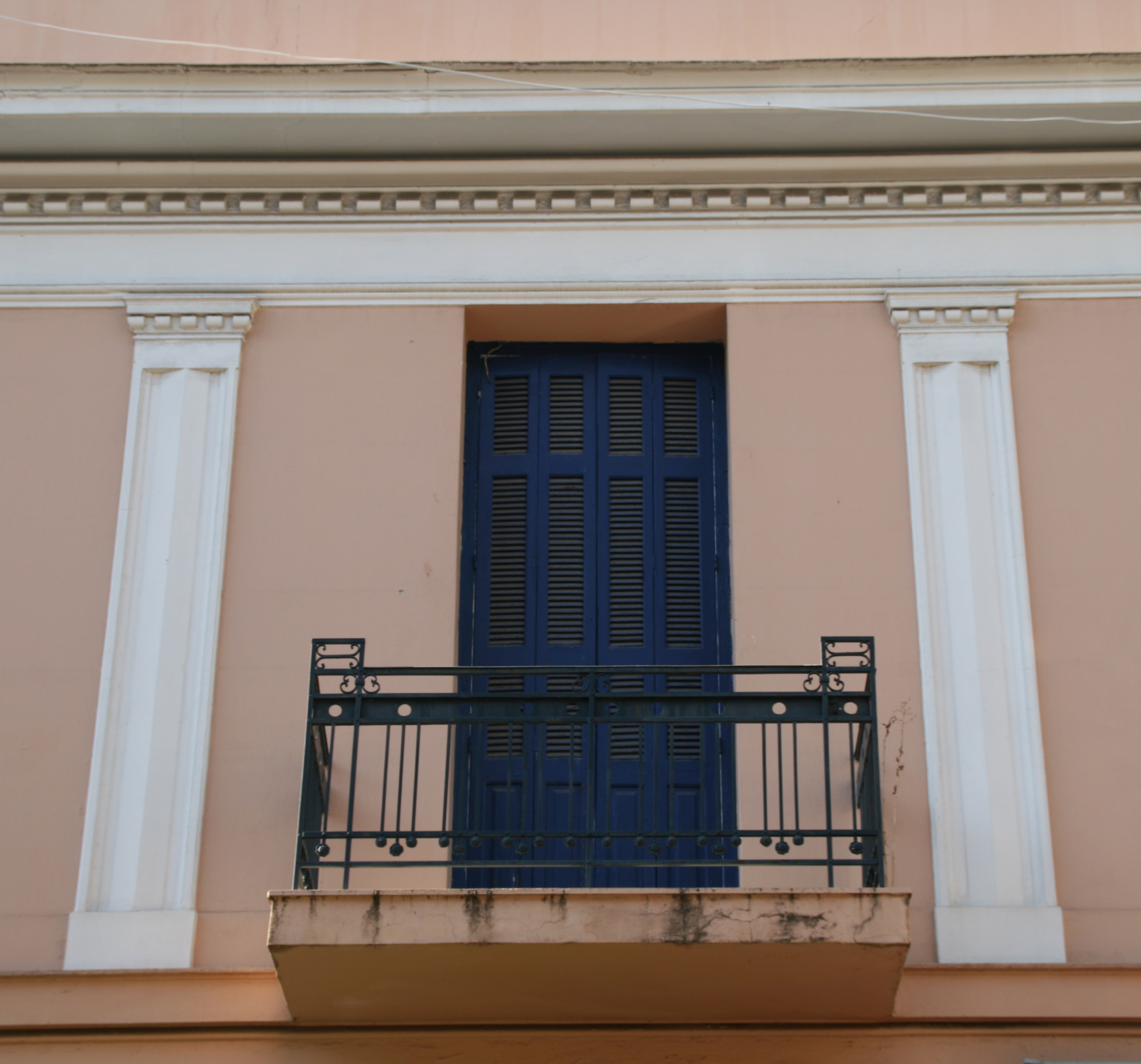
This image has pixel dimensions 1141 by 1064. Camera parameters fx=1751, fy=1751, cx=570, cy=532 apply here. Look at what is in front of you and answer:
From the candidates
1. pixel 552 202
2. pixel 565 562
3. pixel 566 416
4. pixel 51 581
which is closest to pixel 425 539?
pixel 565 562

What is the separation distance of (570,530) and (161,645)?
211 centimetres

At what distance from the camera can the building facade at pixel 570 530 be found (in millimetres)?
7371

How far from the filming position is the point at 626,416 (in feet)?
30.0

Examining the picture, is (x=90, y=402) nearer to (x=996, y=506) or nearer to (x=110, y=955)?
(x=110, y=955)

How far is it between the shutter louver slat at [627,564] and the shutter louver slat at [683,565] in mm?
128

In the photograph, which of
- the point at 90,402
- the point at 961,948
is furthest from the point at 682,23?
the point at 961,948

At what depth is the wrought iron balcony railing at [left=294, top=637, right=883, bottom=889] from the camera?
7266 mm

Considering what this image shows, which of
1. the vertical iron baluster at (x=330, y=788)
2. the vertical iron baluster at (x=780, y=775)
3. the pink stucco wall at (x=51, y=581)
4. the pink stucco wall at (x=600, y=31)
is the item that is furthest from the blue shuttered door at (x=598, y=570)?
the pink stucco wall at (x=51, y=581)

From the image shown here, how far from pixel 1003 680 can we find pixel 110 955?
421cm

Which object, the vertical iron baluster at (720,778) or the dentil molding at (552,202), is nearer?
the vertical iron baluster at (720,778)

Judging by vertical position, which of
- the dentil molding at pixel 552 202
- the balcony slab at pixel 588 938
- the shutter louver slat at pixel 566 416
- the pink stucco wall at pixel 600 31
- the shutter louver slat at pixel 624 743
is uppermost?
the pink stucco wall at pixel 600 31

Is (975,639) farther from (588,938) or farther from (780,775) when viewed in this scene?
(588,938)

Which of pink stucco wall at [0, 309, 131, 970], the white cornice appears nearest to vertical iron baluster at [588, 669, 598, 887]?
pink stucco wall at [0, 309, 131, 970]

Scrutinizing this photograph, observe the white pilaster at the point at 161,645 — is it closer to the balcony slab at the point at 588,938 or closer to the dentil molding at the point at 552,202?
the dentil molding at the point at 552,202
